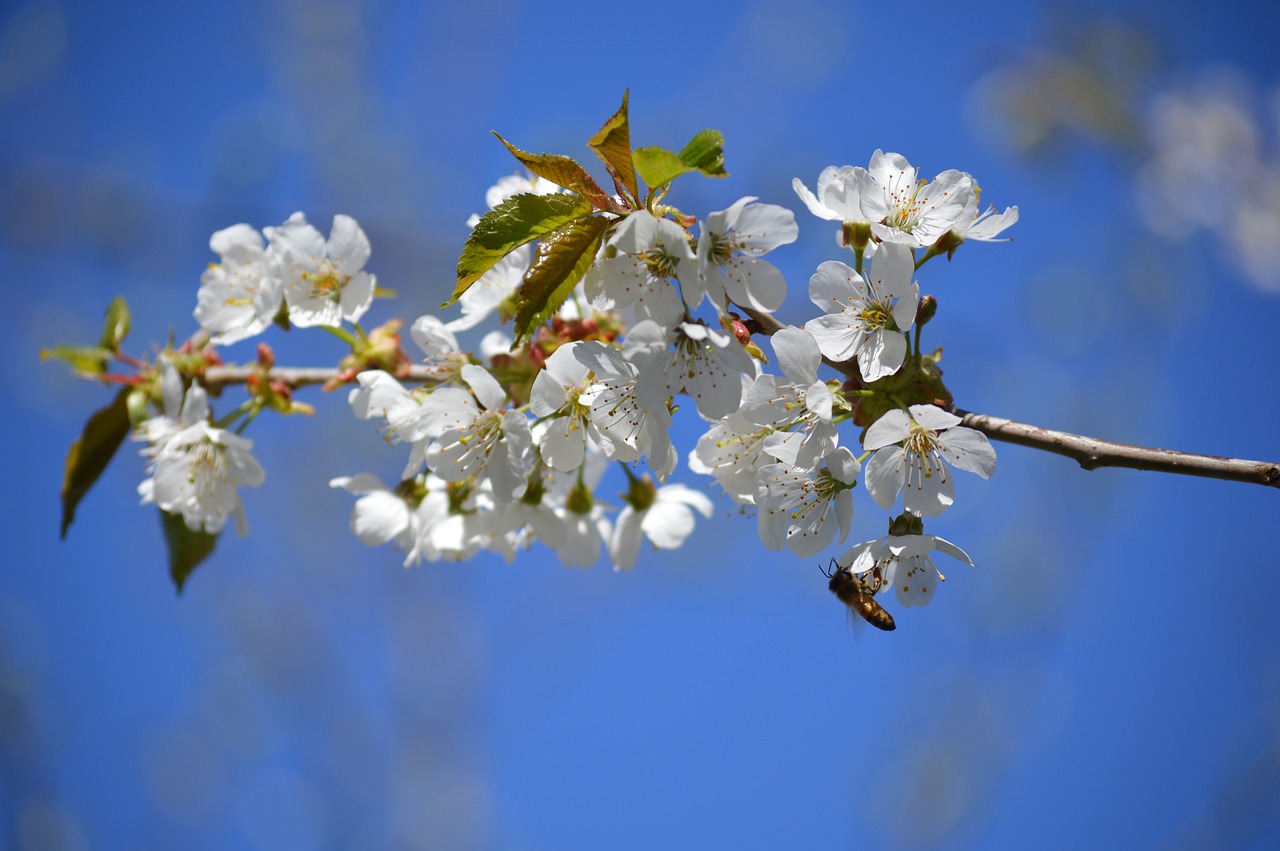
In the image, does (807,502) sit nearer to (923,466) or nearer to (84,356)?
(923,466)

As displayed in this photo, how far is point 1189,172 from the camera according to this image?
726cm

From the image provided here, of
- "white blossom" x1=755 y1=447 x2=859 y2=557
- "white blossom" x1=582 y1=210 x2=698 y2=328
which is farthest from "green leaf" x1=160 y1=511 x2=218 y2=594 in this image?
"white blossom" x1=755 y1=447 x2=859 y2=557

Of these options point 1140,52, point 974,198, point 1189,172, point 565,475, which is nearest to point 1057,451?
point 974,198

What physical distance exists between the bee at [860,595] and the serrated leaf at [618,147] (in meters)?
0.87

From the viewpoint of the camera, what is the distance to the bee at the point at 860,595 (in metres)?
1.78

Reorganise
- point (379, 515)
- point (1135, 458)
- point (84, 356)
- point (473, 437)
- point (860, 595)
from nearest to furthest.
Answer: point (1135, 458)
point (473, 437)
point (860, 595)
point (379, 515)
point (84, 356)

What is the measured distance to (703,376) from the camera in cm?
140

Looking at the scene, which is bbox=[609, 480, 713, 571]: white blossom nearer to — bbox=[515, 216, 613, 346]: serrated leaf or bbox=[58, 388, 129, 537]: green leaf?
bbox=[515, 216, 613, 346]: serrated leaf

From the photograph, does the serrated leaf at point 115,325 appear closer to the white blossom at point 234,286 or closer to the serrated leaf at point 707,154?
the white blossom at point 234,286

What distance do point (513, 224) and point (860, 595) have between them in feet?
3.55

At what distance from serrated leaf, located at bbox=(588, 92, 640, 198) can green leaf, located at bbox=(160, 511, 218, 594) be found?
1.49 m

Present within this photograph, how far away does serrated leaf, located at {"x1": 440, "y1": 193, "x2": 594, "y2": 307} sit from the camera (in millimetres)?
1440

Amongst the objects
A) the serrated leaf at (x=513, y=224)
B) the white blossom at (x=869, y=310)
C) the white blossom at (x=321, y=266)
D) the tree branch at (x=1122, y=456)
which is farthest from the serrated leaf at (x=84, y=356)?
the tree branch at (x=1122, y=456)

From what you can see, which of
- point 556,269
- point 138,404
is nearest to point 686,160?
point 556,269
